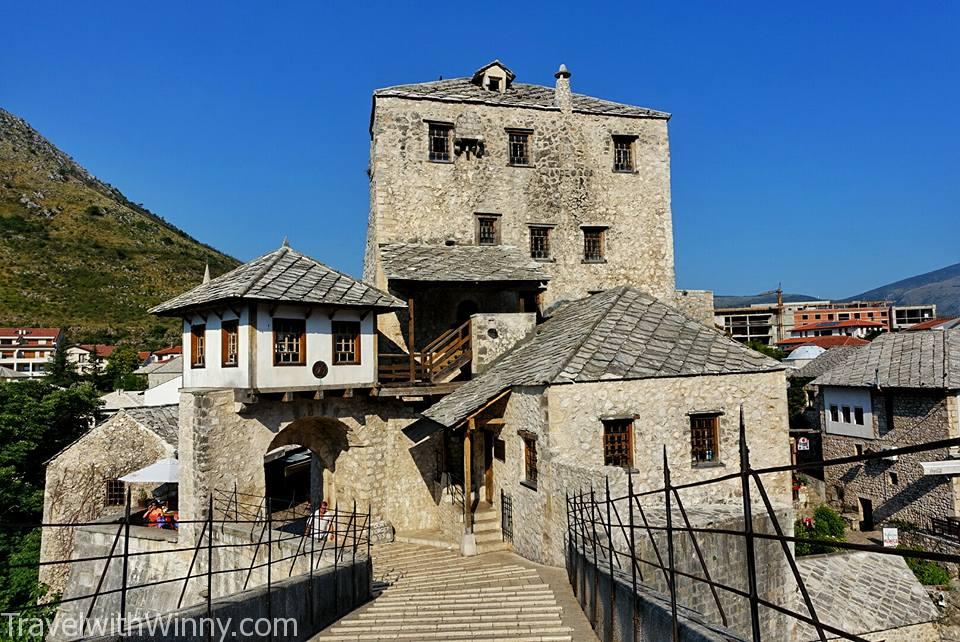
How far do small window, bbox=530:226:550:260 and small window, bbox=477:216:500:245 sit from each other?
4.74ft

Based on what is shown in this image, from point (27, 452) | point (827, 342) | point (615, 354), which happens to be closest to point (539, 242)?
point (615, 354)

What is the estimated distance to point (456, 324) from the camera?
75.6 ft

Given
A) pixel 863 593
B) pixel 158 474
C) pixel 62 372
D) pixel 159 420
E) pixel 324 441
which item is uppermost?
pixel 62 372

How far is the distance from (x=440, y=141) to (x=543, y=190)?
4545mm

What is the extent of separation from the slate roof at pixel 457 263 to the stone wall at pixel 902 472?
23.0 metres

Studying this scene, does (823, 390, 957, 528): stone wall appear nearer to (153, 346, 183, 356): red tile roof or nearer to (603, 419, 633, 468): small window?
(603, 419, 633, 468): small window

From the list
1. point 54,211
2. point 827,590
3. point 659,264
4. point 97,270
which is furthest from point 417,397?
point 54,211

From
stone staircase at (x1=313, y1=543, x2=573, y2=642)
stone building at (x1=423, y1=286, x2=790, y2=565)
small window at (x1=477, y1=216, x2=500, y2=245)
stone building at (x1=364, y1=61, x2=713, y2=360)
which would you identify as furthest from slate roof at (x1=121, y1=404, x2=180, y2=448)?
stone staircase at (x1=313, y1=543, x2=573, y2=642)

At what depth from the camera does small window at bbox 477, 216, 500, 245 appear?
24.2m

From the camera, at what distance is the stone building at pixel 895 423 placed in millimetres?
31191

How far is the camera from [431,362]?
19922 millimetres

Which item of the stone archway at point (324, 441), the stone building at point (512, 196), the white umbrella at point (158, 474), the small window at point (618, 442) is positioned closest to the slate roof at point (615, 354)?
the small window at point (618, 442)

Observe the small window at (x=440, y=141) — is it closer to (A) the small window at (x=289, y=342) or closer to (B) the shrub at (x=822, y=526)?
(A) the small window at (x=289, y=342)

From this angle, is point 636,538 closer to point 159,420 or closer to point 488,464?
point 488,464
